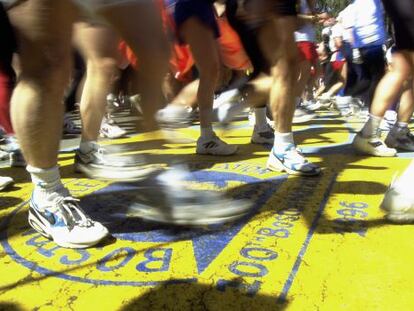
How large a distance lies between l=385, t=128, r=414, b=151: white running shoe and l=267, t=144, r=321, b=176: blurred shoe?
41.5 inches

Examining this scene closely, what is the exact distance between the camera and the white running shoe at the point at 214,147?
2.87 meters

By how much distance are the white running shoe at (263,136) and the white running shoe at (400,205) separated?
1.74 meters

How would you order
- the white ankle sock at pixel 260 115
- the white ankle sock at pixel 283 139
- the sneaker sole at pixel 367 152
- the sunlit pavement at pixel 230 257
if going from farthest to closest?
the white ankle sock at pixel 260 115
the sneaker sole at pixel 367 152
the white ankle sock at pixel 283 139
the sunlit pavement at pixel 230 257

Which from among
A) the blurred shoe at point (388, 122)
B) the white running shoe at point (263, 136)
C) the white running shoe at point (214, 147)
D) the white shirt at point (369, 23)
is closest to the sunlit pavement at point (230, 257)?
the white running shoe at point (214, 147)

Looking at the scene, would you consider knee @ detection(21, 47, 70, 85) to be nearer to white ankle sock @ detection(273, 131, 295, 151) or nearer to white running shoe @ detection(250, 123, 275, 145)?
white ankle sock @ detection(273, 131, 295, 151)

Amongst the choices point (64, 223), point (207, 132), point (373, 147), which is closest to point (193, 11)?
point (207, 132)

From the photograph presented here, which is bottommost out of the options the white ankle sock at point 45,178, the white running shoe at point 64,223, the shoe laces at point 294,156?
the shoe laces at point 294,156

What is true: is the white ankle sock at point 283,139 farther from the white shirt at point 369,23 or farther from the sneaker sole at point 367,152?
the white shirt at point 369,23

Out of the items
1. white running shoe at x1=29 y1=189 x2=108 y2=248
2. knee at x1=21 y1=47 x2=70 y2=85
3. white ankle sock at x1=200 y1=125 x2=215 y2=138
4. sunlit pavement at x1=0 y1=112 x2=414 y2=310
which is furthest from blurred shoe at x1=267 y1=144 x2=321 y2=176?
knee at x1=21 y1=47 x2=70 y2=85

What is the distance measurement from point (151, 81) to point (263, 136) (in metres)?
1.87

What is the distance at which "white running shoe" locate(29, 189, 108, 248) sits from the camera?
141 centimetres

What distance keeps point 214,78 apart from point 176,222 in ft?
4.73

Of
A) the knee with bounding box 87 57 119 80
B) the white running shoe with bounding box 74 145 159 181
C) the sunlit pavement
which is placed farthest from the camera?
the knee with bounding box 87 57 119 80

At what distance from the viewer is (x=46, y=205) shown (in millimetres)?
1489
